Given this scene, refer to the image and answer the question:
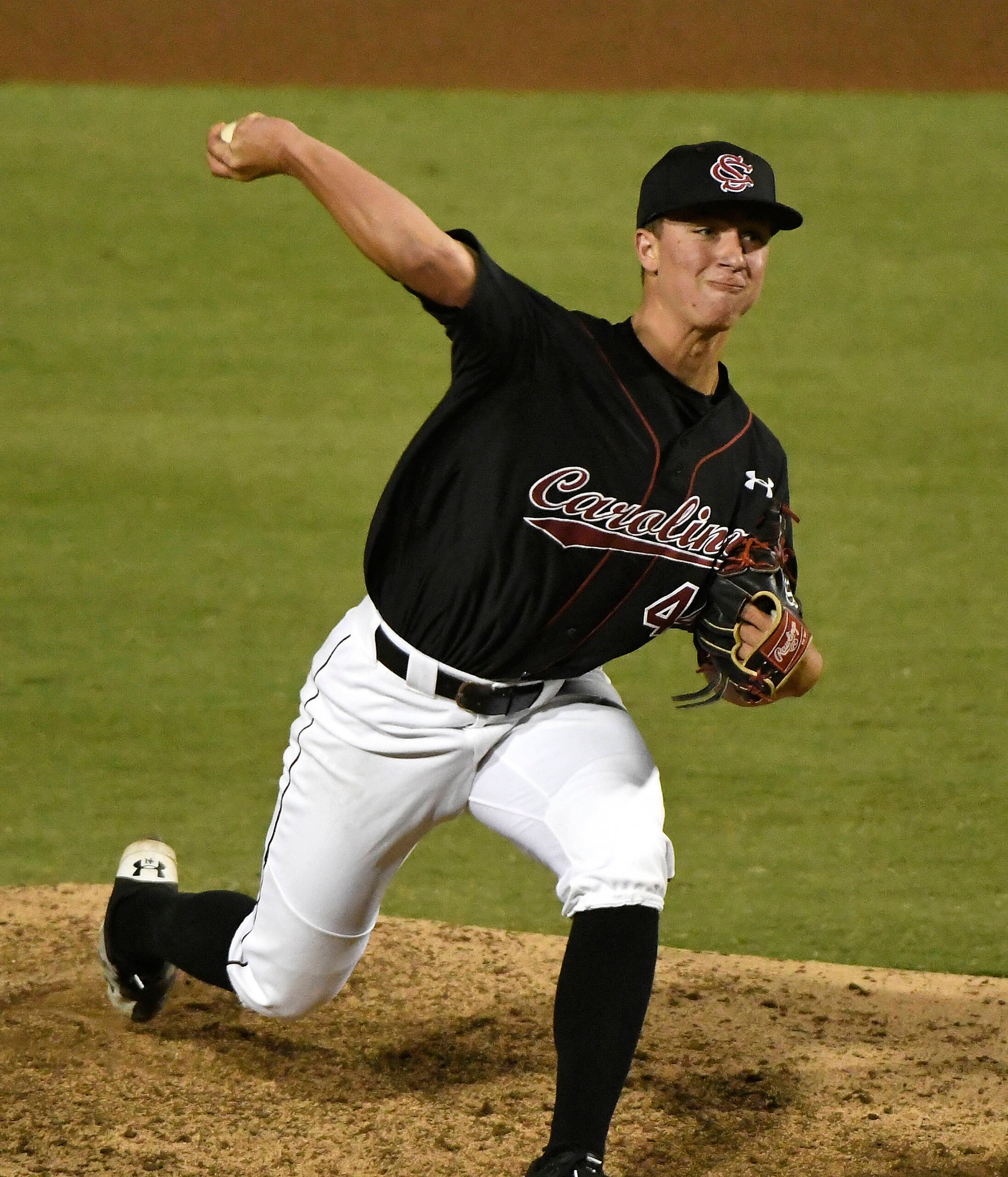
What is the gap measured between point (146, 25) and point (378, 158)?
249 centimetres

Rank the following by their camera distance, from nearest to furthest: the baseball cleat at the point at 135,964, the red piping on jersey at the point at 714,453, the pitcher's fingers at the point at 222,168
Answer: the pitcher's fingers at the point at 222,168 → the red piping on jersey at the point at 714,453 → the baseball cleat at the point at 135,964

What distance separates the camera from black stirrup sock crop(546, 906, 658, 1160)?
8.41 feet

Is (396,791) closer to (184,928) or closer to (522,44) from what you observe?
(184,928)

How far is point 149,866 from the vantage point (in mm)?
3660

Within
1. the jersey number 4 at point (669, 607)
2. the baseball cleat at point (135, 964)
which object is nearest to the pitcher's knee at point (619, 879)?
the jersey number 4 at point (669, 607)

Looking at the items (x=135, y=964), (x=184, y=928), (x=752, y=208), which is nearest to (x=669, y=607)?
(x=752, y=208)

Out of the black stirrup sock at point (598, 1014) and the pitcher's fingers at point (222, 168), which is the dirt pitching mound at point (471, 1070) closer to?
the black stirrup sock at point (598, 1014)

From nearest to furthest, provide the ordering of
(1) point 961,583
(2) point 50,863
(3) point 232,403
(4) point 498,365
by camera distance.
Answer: (4) point 498,365 → (2) point 50,863 → (1) point 961,583 → (3) point 232,403

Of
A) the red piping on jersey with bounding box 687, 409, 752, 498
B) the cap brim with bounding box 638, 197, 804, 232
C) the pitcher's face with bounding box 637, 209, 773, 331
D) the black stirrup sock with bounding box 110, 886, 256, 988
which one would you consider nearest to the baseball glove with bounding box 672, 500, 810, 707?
the red piping on jersey with bounding box 687, 409, 752, 498

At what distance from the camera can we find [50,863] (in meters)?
4.43

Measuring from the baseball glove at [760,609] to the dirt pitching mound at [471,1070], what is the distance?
870 millimetres

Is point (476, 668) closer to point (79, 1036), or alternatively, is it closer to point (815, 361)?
point (79, 1036)

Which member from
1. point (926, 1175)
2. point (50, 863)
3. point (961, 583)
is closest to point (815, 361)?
point (961, 583)

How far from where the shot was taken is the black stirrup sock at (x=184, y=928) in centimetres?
327
